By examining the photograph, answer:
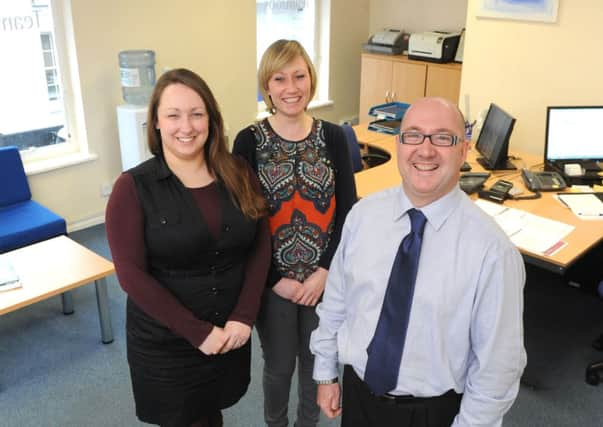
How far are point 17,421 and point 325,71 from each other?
4926 millimetres

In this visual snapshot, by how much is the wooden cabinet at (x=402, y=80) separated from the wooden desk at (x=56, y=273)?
3.29 meters

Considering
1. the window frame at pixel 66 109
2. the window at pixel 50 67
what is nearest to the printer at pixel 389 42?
the window frame at pixel 66 109

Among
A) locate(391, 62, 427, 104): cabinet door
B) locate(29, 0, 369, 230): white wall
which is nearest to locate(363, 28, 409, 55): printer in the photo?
locate(391, 62, 427, 104): cabinet door

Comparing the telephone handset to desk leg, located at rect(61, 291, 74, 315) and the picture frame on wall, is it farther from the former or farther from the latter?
desk leg, located at rect(61, 291, 74, 315)

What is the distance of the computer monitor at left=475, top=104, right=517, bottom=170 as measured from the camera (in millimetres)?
3646

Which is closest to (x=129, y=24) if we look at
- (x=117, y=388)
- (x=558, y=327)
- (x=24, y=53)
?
(x=24, y=53)

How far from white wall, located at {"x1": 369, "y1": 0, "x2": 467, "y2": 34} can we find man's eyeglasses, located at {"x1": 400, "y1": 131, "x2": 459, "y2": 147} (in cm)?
508

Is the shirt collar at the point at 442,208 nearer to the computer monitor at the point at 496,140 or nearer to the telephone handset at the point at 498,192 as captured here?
the telephone handset at the point at 498,192

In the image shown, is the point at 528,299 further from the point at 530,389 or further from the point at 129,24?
the point at 129,24

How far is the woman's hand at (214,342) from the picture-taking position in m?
1.84

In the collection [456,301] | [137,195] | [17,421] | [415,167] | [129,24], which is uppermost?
[129,24]

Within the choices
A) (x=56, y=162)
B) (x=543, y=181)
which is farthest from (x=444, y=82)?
(x=56, y=162)

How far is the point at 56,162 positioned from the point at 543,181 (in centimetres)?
348

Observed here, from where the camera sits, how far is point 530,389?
2.89 meters
